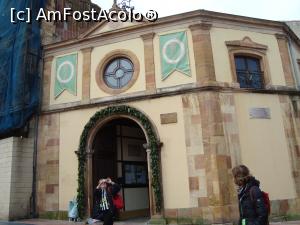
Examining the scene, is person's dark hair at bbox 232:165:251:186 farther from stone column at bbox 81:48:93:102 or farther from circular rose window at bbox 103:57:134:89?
stone column at bbox 81:48:93:102

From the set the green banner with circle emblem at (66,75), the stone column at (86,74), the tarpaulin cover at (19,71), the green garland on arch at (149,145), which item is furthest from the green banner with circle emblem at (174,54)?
the tarpaulin cover at (19,71)

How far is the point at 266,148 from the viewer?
39.7 feet

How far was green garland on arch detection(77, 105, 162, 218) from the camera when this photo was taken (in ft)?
38.3

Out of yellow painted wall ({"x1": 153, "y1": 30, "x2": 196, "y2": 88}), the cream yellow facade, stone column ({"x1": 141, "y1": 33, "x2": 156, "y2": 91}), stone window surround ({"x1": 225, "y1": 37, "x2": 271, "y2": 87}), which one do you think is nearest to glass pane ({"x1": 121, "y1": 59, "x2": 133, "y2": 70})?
the cream yellow facade

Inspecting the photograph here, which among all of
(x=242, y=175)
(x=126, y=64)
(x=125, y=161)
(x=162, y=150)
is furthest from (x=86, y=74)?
(x=242, y=175)

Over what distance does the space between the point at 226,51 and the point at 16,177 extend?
933cm

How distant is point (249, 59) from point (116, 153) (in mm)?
6597

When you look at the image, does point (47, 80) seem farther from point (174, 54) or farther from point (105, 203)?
point (105, 203)

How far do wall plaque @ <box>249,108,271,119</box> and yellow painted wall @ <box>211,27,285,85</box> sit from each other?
1.28 m

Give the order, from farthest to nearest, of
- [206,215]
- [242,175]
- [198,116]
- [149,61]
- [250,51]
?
[250,51]
[149,61]
[198,116]
[206,215]
[242,175]

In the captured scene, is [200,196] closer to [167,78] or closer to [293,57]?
[167,78]

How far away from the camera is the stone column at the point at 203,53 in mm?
12153

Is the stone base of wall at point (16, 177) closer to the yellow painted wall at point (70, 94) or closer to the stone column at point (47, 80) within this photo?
the stone column at point (47, 80)

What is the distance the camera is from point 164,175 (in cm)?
1186
